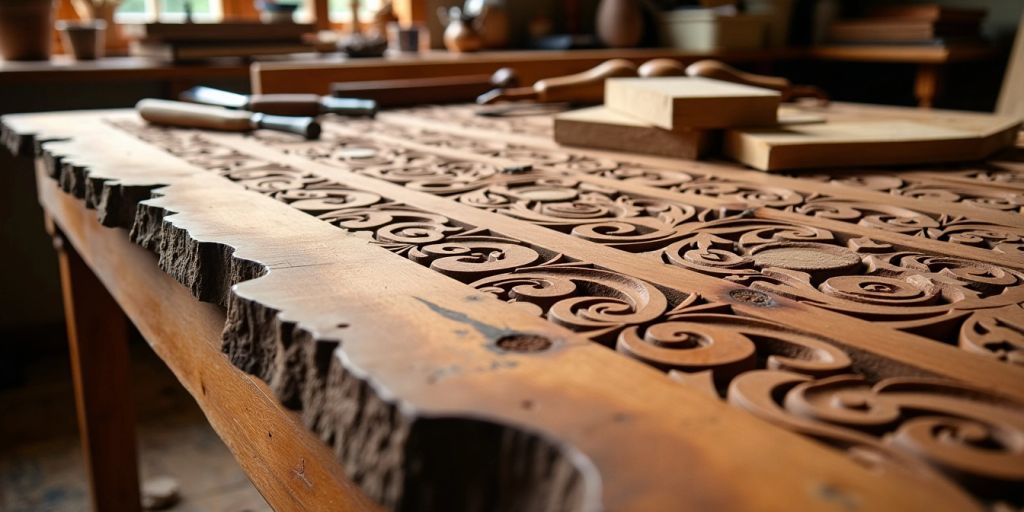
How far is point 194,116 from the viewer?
1536 millimetres

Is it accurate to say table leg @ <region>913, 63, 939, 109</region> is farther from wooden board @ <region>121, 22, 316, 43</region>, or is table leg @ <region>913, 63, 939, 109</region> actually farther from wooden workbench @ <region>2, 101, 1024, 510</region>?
wooden board @ <region>121, 22, 316, 43</region>

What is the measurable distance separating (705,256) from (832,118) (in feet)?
3.33

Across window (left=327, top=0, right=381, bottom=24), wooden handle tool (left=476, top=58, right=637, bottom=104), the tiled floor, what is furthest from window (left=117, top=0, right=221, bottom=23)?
wooden handle tool (left=476, top=58, right=637, bottom=104)

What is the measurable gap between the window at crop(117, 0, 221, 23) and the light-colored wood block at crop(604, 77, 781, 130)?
2.34 m

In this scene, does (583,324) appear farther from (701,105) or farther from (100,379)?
(100,379)

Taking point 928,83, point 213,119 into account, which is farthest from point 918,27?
point 213,119

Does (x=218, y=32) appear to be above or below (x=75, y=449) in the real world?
above

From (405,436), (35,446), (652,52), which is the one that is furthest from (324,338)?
(652,52)

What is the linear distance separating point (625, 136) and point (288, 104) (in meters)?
0.75

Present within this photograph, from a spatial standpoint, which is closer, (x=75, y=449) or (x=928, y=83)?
(x=75, y=449)

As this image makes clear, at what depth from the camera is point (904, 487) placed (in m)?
0.34

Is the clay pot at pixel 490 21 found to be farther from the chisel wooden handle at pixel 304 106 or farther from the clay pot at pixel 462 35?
the chisel wooden handle at pixel 304 106

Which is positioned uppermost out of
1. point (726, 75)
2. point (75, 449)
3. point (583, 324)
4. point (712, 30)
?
point (712, 30)

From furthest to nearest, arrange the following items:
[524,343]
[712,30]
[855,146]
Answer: [712,30]
[855,146]
[524,343]
